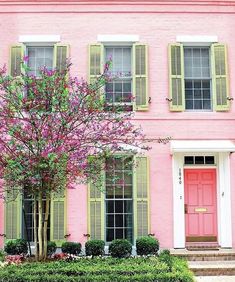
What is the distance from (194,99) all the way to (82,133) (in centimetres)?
498

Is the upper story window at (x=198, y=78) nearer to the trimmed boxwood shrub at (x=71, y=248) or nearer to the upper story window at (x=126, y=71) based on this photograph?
the upper story window at (x=126, y=71)

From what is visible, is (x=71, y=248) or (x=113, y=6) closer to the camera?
(x=71, y=248)

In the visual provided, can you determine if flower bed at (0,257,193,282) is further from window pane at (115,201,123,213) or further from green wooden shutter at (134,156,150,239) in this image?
window pane at (115,201,123,213)

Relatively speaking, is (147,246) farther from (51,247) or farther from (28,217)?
(28,217)

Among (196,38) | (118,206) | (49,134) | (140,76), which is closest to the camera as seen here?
(49,134)

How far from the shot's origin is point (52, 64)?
44.6ft

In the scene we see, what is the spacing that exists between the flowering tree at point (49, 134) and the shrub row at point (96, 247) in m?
2.47

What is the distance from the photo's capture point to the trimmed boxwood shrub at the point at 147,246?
489 inches

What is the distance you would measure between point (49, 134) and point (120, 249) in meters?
4.10

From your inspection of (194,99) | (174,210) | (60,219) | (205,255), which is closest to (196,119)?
(194,99)

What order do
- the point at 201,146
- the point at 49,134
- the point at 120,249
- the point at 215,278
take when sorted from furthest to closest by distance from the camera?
the point at 201,146 < the point at 120,249 < the point at 215,278 < the point at 49,134

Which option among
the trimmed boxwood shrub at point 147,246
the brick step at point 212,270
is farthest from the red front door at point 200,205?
the brick step at point 212,270

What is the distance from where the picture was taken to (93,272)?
29.5 ft

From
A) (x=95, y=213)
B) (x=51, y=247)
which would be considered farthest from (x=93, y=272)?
(x=95, y=213)
